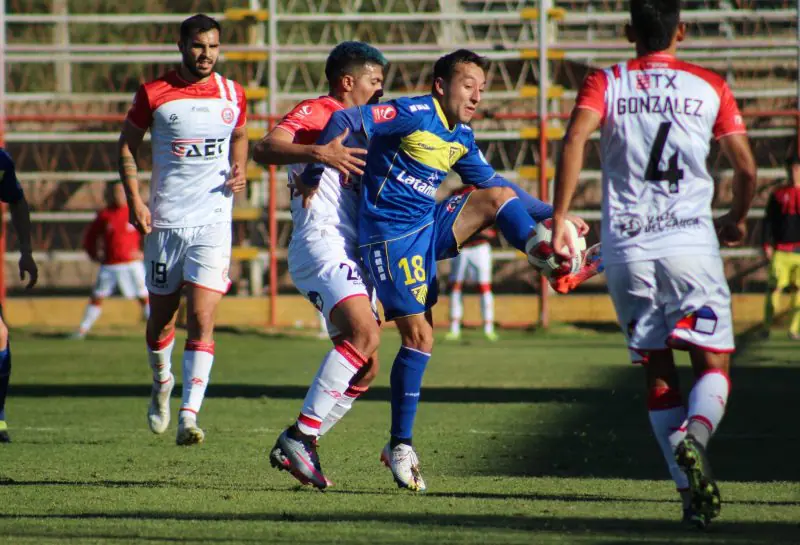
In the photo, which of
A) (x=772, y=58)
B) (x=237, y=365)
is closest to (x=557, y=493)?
(x=237, y=365)

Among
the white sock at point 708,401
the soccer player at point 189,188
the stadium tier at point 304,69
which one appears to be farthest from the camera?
the stadium tier at point 304,69

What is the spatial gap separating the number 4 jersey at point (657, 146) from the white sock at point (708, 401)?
0.50 m

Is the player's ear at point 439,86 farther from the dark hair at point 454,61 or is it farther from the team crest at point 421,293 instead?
the team crest at point 421,293

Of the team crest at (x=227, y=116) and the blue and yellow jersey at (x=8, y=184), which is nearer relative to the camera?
the team crest at (x=227, y=116)

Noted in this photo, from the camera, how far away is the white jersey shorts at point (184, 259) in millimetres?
8281

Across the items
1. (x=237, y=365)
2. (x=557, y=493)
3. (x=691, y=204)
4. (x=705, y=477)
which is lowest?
(x=237, y=365)

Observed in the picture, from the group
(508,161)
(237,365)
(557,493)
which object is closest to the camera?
(557,493)

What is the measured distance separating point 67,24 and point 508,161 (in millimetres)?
8963

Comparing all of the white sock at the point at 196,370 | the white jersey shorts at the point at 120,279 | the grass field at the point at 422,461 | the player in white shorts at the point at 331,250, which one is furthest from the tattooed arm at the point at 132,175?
the white jersey shorts at the point at 120,279

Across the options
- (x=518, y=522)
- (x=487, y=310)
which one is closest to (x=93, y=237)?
(x=487, y=310)

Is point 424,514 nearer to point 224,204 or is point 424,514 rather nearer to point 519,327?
point 224,204

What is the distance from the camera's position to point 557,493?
6.18 m

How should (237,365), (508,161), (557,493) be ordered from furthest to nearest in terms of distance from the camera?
(508,161)
(237,365)
(557,493)

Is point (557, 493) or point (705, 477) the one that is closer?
point (705, 477)
